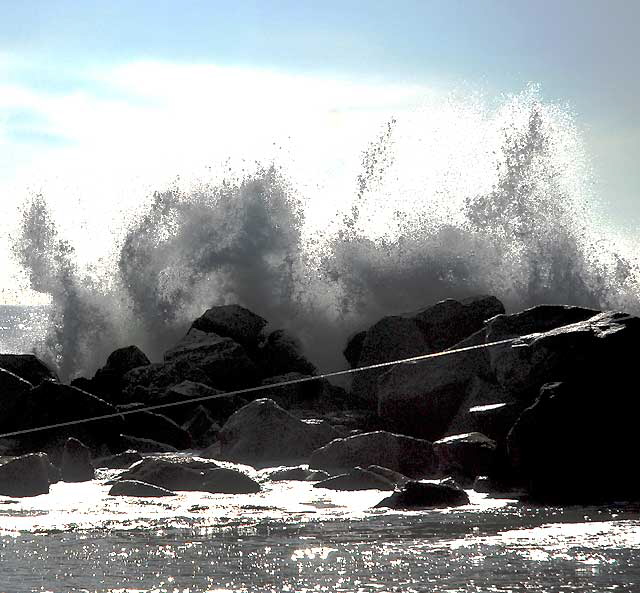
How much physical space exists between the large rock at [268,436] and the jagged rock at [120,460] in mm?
1111

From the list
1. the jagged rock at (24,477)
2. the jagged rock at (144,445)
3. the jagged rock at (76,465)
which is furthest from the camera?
the jagged rock at (144,445)

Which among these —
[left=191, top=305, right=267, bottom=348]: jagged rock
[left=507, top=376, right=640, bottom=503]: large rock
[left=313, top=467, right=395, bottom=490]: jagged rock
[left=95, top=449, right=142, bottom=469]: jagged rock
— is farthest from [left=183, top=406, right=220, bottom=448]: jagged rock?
[left=507, top=376, right=640, bottom=503]: large rock

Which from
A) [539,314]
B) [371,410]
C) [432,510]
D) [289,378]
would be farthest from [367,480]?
[289,378]

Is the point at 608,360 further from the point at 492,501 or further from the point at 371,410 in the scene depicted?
the point at 371,410

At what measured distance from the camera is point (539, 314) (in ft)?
51.8

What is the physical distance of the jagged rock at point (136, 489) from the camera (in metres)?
12.7

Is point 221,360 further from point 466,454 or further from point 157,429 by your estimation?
point 466,454

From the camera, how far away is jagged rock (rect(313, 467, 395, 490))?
13008 millimetres

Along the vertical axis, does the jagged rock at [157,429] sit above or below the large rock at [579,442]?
above

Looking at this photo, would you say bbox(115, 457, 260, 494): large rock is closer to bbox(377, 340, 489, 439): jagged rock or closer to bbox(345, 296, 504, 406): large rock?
bbox(377, 340, 489, 439): jagged rock

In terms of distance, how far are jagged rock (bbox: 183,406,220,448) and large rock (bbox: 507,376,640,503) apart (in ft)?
22.4

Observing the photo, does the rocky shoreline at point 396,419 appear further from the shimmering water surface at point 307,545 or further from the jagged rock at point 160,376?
the shimmering water surface at point 307,545

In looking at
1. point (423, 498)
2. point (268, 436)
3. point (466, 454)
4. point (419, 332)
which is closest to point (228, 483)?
point (423, 498)

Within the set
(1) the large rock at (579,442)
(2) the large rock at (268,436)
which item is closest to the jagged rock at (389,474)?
(1) the large rock at (579,442)
